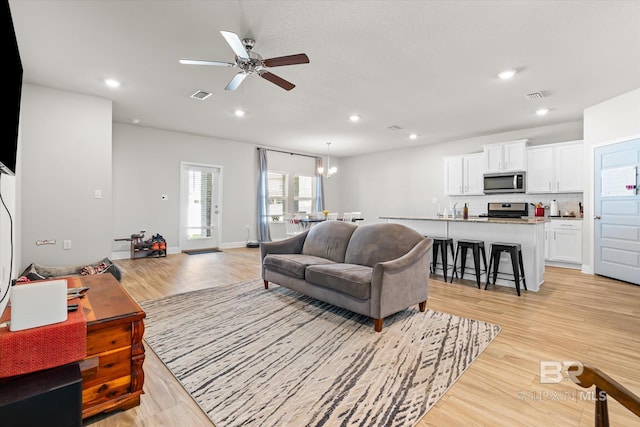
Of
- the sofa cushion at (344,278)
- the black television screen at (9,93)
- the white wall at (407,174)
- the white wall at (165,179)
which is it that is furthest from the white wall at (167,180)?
the sofa cushion at (344,278)

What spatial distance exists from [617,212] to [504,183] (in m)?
1.94

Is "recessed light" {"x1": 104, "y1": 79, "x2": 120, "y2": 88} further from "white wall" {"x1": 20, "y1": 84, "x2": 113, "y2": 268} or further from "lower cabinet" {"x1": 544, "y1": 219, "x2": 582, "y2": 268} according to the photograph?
"lower cabinet" {"x1": 544, "y1": 219, "x2": 582, "y2": 268}

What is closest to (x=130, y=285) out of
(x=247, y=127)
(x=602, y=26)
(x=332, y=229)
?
(x=332, y=229)

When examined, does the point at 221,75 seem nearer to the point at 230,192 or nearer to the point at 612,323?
the point at 230,192

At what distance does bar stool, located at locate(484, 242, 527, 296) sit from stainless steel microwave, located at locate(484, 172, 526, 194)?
257cm

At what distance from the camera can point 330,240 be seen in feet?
12.8

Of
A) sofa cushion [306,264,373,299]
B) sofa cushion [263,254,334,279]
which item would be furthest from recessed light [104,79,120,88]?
sofa cushion [306,264,373,299]

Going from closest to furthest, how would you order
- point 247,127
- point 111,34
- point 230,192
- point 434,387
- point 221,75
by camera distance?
1. point 434,387
2. point 111,34
3. point 221,75
4. point 247,127
5. point 230,192

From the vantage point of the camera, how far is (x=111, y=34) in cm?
290

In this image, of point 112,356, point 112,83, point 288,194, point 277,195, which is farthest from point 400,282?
point 288,194

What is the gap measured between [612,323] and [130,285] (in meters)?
5.65

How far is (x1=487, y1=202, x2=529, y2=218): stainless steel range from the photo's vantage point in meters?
5.91

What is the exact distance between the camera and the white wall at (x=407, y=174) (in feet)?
20.5

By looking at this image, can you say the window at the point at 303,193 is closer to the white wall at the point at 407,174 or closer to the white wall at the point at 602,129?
the white wall at the point at 407,174
